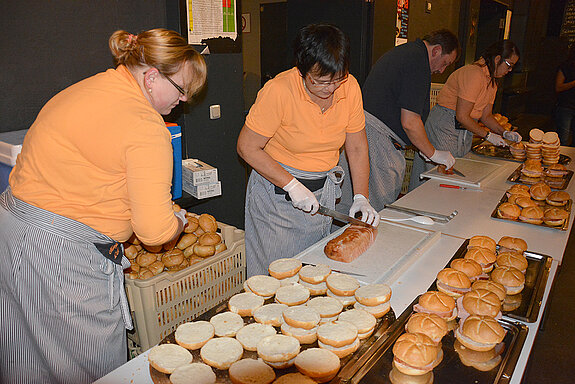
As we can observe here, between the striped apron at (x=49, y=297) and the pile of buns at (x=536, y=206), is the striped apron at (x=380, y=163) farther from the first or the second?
the striped apron at (x=49, y=297)

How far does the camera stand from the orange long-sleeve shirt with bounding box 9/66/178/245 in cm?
120

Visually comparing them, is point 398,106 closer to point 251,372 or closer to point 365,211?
point 365,211

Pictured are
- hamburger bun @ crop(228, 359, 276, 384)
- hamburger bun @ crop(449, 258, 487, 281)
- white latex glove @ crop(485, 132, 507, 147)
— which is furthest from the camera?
white latex glove @ crop(485, 132, 507, 147)

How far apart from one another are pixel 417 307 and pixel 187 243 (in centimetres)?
126

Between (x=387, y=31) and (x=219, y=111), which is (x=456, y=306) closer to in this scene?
(x=219, y=111)

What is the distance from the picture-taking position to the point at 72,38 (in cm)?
227

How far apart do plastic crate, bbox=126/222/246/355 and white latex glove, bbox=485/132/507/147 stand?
241 centimetres

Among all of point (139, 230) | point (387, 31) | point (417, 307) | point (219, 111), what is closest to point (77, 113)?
point (139, 230)

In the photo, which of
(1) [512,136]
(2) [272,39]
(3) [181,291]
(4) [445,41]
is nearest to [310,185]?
(3) [181,291]

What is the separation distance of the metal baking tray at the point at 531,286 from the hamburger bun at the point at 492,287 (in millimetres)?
52

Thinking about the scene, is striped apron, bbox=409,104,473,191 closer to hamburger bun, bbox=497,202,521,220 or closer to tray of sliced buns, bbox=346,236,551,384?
hamburger bun, bbox=497,202,521,220

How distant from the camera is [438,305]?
1.30 metres

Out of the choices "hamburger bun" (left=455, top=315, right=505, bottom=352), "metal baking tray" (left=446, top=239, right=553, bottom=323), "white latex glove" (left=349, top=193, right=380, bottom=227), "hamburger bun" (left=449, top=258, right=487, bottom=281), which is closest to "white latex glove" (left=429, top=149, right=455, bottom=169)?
"white latex glove" (left=349, top=193, right=380, bottom=227)

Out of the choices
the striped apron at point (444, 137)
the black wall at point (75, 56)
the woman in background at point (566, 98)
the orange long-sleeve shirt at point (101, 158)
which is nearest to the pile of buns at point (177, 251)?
the orange long-sleeve shirt at point (101, 158)
